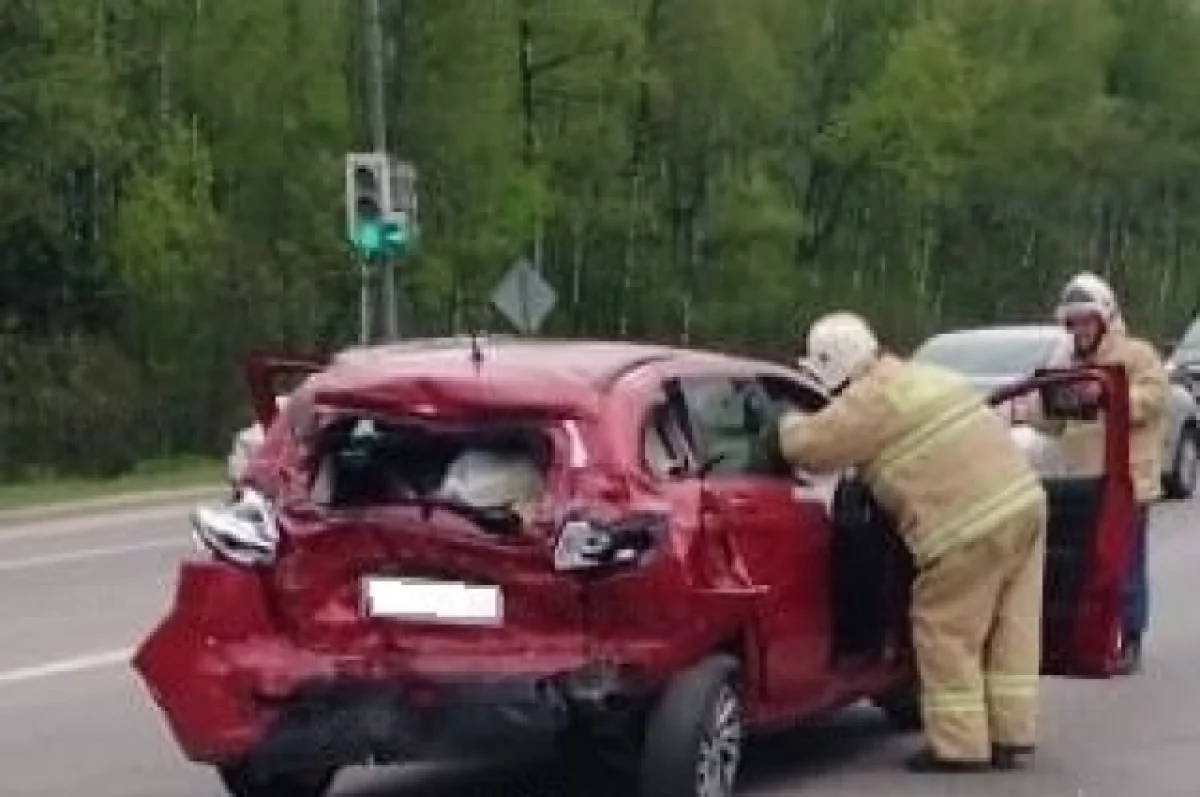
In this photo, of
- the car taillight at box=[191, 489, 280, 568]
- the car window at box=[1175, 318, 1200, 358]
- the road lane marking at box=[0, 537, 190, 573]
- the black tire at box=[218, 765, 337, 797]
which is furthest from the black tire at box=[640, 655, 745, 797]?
the car window at box=[1175, 318, 1200, 358]

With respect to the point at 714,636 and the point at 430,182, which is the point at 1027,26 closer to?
the point at 430,182

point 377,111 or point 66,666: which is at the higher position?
point 377,111

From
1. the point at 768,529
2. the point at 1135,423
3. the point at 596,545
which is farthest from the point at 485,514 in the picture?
the point at 1135,423

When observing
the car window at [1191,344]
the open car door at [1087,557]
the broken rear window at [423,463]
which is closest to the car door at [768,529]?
the broken rear window at [423,463]

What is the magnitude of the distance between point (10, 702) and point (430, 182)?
34.4 meters

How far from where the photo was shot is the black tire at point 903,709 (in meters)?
11.5

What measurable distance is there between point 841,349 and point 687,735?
176 centimetres

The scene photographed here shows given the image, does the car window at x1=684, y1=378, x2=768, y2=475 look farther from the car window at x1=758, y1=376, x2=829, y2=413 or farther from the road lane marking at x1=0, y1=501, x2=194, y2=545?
Answer: the road lane marking at x1=0, y1=501, x2=194, y2=545

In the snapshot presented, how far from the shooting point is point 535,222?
4956 cm

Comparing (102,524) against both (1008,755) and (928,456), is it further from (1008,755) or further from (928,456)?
(928,456)

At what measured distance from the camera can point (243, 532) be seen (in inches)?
375

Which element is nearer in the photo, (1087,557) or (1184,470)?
(1087,557)

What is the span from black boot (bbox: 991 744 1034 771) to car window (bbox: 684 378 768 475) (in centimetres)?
138

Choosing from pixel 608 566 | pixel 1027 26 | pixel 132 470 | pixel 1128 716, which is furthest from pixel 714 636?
pixel 1027 26
